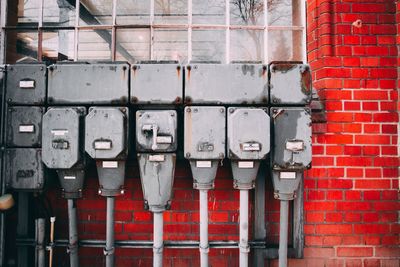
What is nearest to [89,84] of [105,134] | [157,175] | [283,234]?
[105,134]

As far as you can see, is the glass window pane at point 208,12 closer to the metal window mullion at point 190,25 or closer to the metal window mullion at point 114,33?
the metal window mullion at point 190,25

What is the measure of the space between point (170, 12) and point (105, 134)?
4.57 feet

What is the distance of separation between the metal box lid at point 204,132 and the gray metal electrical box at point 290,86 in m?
0.43

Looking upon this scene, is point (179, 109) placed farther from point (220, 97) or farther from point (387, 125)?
point (387, 125)

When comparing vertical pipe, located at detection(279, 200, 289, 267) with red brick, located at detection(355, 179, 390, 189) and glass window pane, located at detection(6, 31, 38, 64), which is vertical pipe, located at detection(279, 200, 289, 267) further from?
glass window pane, located at detection(6, 31, 38, 64)

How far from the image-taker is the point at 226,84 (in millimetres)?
2320

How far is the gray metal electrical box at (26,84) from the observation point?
7.81ft

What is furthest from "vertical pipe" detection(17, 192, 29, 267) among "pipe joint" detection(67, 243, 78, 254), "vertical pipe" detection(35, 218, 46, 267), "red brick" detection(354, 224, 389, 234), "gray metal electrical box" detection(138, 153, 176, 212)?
"red brick" detection(354, 224, 389, 234)

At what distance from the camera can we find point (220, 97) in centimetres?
232

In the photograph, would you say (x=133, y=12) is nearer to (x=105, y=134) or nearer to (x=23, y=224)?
(x=105, y=134)

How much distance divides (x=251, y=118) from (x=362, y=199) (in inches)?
50.5

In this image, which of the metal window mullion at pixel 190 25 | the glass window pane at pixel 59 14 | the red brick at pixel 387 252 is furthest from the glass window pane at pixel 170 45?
the red brick at pixel 387 252

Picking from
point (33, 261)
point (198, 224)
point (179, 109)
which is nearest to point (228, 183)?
point (198, 224)

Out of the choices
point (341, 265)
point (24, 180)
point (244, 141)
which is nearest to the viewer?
point (244, 141)
